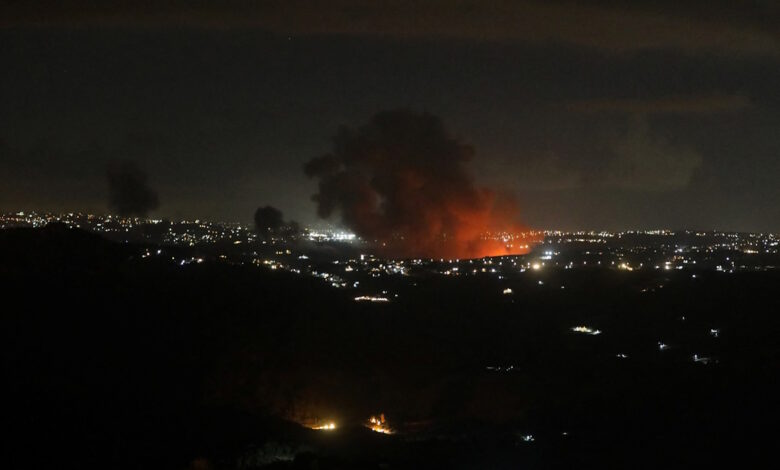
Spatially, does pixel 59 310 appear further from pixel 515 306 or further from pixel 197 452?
pixel 515 306

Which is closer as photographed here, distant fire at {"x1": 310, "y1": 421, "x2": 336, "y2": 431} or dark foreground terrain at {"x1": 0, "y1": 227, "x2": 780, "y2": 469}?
dark foreground terrain at {"x1": 0, "y1": 227, "x2": 780, "y2": 469}

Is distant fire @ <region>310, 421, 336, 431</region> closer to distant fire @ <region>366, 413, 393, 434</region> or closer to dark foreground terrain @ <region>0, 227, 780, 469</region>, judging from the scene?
dark foreground terrain @ <region>0, 227, 780, 469</region>

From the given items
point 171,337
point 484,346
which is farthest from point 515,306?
point 171,337

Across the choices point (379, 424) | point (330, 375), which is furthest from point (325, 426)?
point (330, 375)

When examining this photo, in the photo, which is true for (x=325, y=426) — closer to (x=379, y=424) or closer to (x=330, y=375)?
(x=379, y=424)

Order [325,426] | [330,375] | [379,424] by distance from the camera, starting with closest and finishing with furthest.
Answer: [325,426] → [379,424] → [330,375]

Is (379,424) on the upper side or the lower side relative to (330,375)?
lower

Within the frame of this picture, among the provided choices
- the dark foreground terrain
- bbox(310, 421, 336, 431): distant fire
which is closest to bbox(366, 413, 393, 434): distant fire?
the dark foreground terrain

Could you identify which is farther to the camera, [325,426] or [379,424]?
[379,424]

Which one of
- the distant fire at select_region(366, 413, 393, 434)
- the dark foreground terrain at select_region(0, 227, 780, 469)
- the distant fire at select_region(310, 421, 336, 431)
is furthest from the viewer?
the distant fire at select_region(366, 413, 393, 434)
